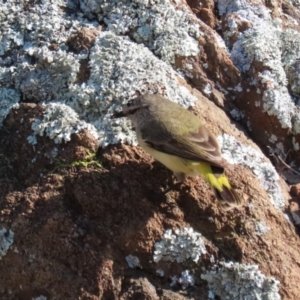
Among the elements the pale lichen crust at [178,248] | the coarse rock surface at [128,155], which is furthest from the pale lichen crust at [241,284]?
the pale lichen crust at [178,248]

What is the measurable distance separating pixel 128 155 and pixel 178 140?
1.45 feet

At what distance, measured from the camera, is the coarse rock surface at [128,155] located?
4.41 m

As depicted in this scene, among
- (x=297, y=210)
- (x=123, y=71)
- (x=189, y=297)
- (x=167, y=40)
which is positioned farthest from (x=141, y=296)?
→ (x=167, y=40)

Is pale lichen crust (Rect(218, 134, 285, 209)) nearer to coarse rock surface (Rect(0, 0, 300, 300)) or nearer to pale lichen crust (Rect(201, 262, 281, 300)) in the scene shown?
coarse rock surface (Rect(0, 0, 300, 300))

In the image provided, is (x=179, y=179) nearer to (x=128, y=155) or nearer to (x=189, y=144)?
(x=189, y=144)

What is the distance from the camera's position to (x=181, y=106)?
17.3 ft

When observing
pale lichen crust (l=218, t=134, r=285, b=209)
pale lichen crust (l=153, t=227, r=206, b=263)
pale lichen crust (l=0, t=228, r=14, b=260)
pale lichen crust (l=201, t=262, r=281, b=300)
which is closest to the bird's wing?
pale lichen crust (l=218, t=134, r=285, b=209)

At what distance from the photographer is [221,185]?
4582 mm

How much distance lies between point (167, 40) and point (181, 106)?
84cm

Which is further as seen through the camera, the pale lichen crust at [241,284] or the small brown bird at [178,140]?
the small brown bird at [178,140]

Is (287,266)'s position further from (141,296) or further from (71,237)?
(71,237)

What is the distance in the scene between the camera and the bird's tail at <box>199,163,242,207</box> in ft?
14.7

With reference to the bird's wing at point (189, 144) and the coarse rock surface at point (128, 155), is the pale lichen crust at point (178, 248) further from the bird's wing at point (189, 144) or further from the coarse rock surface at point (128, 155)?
the bird's wing at point (189, 144)

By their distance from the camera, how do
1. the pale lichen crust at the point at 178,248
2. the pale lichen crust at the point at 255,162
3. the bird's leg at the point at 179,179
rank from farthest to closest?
1. the pale lichen crust at the point at 255,162
2. the bird's leg at the point at 179,179
3. the pale lichen crust at the point at 178,248
